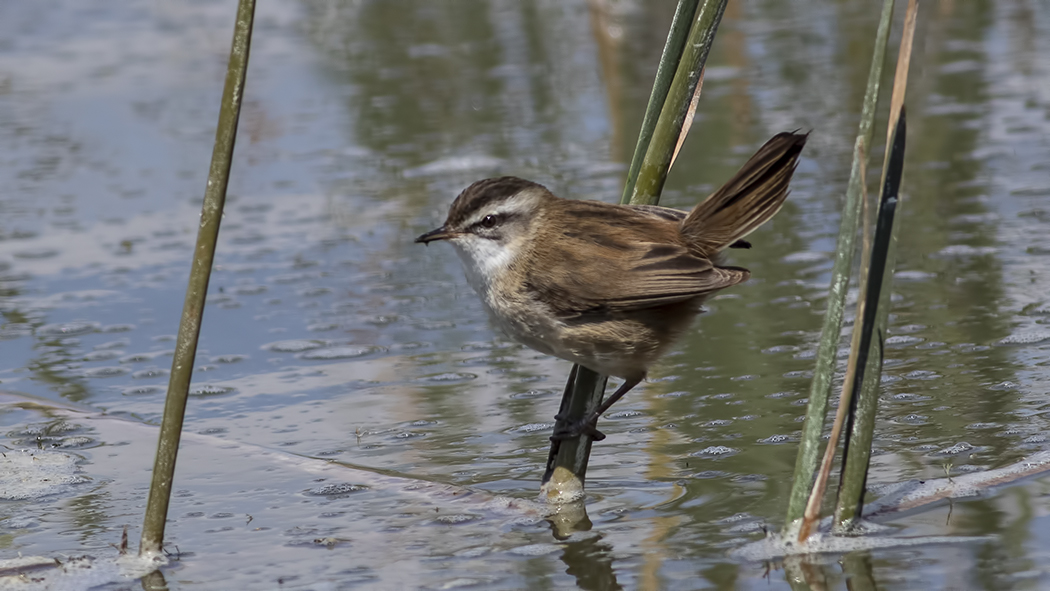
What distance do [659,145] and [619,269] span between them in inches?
15.6

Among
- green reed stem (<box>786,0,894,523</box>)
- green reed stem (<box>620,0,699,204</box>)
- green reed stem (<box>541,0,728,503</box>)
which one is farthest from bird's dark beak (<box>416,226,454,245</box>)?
green reed stem (<box>786,0,894,523</box>)

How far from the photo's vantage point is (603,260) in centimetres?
356

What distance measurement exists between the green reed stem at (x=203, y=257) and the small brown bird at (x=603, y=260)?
953mm

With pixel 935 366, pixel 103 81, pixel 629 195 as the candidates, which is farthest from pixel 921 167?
pixel 103 81

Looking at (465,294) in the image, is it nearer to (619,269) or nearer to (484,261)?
(484,261)

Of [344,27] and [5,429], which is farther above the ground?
[344,27]

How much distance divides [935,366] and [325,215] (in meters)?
3.60

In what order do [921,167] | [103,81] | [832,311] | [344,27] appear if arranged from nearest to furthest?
[832,311] → [921,167] → [103,81] → [344,27]

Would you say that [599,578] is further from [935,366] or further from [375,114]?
[375,114]

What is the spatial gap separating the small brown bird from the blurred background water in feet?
1.36

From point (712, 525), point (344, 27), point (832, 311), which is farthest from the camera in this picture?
point (344, 27)

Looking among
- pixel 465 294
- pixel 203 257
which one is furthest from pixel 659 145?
pixel 465 294

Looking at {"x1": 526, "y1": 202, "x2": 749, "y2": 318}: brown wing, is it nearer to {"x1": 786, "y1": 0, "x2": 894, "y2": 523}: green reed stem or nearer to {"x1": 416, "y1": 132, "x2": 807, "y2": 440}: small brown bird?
{"x1": 416, "y1": 132, "x2": 807, "y2": 440}: small brown bird

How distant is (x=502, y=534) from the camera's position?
10.8 feet
